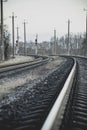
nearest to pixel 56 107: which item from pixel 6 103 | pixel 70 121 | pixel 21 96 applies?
pixel 70 121

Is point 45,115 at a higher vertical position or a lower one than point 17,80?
higher

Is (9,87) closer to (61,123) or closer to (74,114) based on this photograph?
(74,114)

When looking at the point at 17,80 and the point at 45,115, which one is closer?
the point at 45,115

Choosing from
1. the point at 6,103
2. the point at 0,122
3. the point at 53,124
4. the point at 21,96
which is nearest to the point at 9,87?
the point at 21,96

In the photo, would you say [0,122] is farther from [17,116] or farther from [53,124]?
[53,124]

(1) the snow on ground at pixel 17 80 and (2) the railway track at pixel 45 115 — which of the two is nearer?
(2) the railway track at pixel 45 115

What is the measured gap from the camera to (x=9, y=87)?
13.1 metres

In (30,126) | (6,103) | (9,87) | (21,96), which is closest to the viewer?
(30,126)

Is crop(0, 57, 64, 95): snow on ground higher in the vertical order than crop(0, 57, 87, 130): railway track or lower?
lower

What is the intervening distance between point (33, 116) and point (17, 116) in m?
0.42

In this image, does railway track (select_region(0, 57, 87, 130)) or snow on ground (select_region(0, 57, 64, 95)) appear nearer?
railway track (select_region(0, 57, 87, 130))

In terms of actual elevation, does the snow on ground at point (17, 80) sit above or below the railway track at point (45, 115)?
below

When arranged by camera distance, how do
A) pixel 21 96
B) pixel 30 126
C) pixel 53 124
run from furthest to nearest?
pixel 21 96 → pixel 30 126 → pixel 53 124

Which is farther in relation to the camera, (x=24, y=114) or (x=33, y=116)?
(x=24, y=114)
